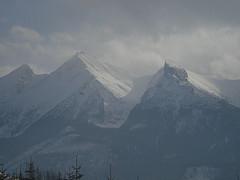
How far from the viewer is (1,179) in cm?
9356

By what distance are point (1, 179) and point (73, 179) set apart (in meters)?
19.9

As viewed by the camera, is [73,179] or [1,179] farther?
[73,179]

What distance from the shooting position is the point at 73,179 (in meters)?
111
